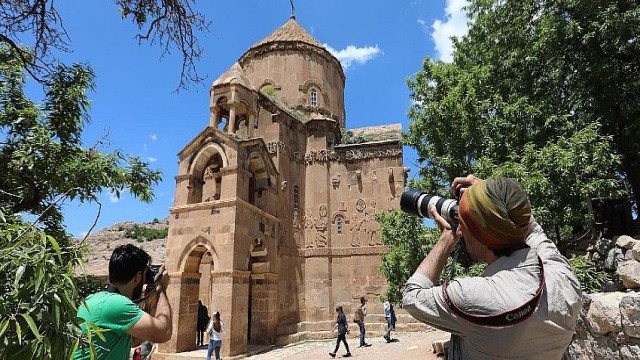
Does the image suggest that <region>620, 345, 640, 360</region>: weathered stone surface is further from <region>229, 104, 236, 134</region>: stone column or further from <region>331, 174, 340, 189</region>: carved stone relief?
<region>331, 174, 340, 189</region>: carved stone relief

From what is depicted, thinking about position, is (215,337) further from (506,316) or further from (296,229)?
(506,316)

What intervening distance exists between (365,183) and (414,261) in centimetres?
791

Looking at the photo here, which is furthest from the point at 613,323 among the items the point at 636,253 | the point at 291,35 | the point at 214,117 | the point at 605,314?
the point at 291,35

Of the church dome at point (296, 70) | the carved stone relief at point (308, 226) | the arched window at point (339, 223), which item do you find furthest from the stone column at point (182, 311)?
the church dome at point (296, 70)

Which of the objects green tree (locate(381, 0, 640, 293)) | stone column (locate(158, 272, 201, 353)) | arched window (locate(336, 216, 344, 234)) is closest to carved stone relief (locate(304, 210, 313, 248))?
arched window (locate(336, 216, 344, 234))

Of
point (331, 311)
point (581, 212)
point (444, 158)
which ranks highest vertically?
point (444, 158)

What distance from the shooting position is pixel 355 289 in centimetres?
1694

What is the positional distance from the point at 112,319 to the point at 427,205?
186 centimetres

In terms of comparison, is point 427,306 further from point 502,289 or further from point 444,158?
point 444,158

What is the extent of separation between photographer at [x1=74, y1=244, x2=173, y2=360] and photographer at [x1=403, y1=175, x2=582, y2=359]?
5.24 feet

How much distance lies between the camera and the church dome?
20.3 metres

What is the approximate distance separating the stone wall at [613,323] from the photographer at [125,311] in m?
4.70

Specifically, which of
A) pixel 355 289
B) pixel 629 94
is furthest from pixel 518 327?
pixel 355 289

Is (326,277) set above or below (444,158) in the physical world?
below
